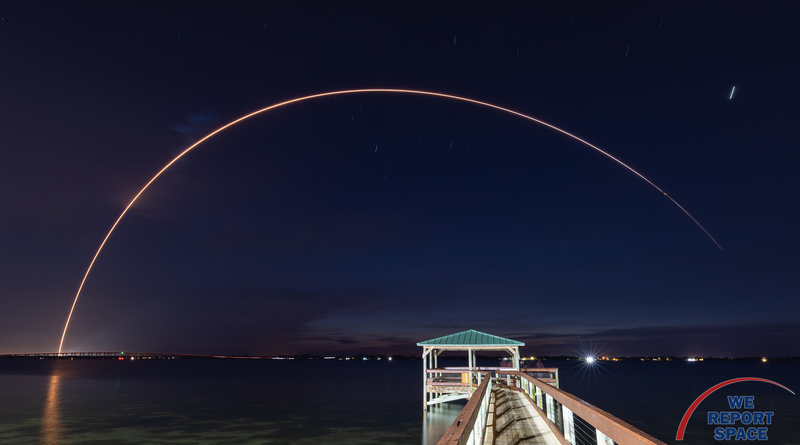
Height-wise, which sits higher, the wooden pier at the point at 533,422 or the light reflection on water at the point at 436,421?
the wooden pier at the point at 533,422

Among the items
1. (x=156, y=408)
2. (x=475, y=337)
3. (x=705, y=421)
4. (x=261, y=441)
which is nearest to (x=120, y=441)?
(x=261, y=441)

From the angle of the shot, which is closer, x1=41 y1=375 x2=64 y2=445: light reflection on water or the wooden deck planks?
the wooden deck planks

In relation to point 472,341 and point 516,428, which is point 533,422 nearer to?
point 516,428

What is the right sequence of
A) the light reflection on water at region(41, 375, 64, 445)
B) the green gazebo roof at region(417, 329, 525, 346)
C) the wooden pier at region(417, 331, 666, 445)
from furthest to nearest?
1. the green gazebo roof at region(417, 329, 525, 346)
2. the light reflection on water at region(41, 375, 64, 445)
3. the wooden pier at region(417, 331, 666, 445)

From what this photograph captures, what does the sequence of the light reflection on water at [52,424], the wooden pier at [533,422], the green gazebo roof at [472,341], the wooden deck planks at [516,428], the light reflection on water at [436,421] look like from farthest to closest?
the green gazebo roof at [472,341]
the light reflection on water at [436,421]
the light reflection on water at [52,424]
the wooden deck planks at [516,428]
the wooden pier at [533,422]

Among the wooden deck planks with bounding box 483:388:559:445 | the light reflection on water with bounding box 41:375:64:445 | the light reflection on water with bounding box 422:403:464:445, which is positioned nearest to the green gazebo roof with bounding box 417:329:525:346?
the light reflection on water with bounding box 422:403:464:445

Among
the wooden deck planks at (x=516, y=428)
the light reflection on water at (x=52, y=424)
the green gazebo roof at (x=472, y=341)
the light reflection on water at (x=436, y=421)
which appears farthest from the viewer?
the green gazebo roof at (x=472, y=341)

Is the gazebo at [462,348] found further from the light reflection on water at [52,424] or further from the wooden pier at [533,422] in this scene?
the light reflection on water at [52,424]

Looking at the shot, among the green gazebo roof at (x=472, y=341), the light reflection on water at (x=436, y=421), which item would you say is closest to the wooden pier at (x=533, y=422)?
the light reflection on water at (x=436, y=421)

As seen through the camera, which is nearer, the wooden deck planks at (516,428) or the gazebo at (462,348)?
the wooden deck planks at (516,428)

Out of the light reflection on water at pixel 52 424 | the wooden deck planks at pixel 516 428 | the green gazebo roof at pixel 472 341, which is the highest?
the green gazebo roof at pixel 472 341

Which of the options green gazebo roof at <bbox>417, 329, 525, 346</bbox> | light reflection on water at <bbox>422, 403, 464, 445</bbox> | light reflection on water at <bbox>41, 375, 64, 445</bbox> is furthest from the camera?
green gazebo roof at <bbox>417, 329, 525, 346</bbox>

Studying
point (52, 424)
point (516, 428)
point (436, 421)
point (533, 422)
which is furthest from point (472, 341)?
point (52, 424)

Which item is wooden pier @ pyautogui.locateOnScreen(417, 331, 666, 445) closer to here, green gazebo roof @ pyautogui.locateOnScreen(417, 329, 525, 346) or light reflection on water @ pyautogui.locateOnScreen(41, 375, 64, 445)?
green gazebo roof @ pyautogui.locateOnScreen(417, 329, 525, 346)
